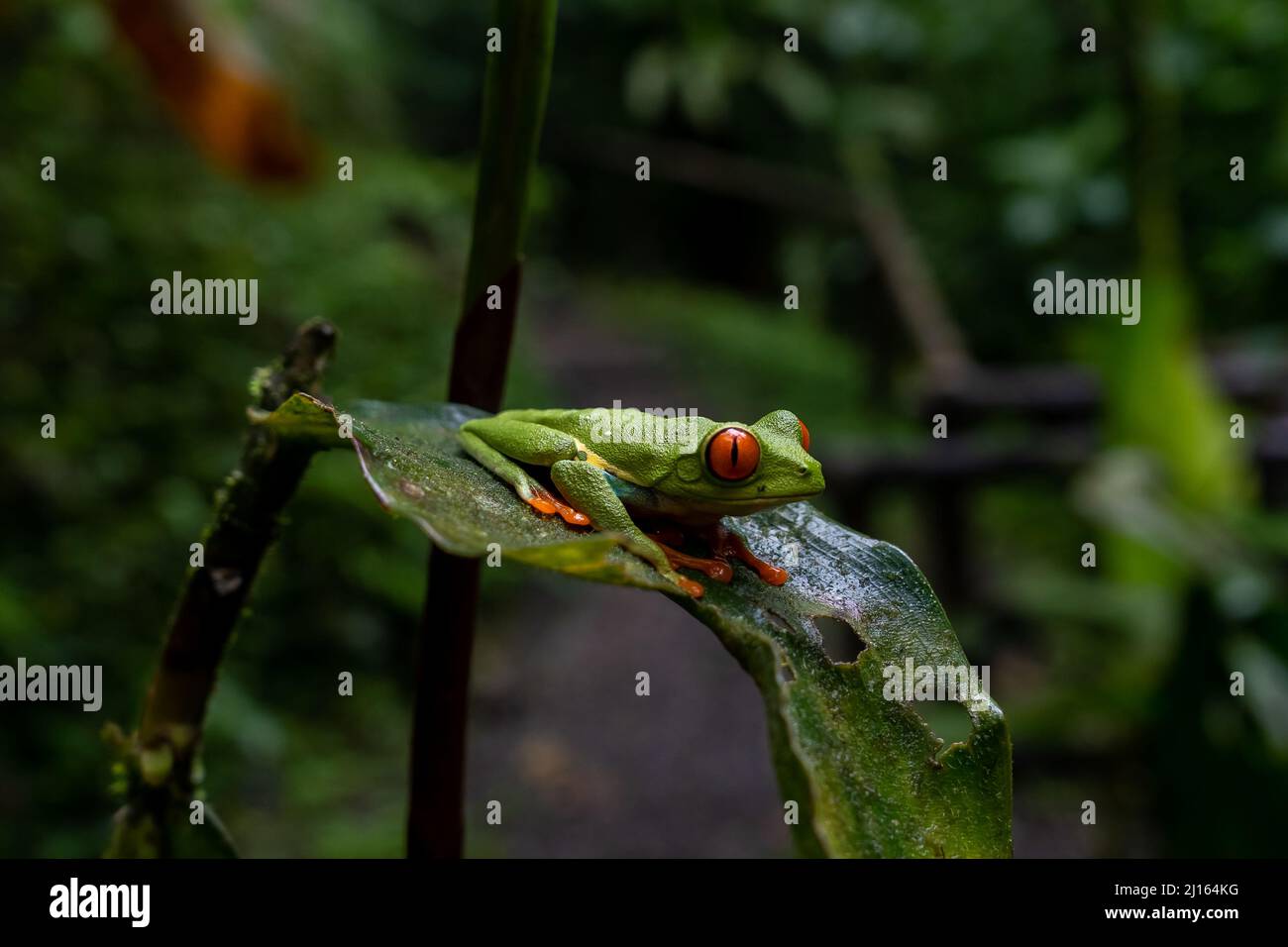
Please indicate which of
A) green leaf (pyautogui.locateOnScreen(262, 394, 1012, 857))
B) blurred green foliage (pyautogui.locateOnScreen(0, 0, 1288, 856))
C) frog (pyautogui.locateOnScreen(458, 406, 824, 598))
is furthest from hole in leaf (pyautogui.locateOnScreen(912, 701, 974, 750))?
green leaf (pyautogui.locateOnScreen(262, 394, 1012, 857))

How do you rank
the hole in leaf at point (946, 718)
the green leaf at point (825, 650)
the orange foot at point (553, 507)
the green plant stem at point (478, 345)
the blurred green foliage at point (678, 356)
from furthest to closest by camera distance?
the hole in leaf at point (946, 718) < the blurred green foliage at point (678, 356) < the orange foot at point (553, 507) < the green plant stem at point (478, 345) < the green leaf at point (825, 650)

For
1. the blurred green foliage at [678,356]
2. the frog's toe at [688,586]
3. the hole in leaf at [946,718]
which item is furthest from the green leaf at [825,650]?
the hole in leaf at [946,718]

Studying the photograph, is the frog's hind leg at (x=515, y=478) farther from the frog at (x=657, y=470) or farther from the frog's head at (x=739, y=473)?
the frog's head at (x=739, y=473)

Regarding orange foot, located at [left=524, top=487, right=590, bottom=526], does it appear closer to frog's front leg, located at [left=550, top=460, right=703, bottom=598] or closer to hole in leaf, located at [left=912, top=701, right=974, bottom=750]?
frog's front leg, located at [left=550, top=460, right=703, bottom=598]

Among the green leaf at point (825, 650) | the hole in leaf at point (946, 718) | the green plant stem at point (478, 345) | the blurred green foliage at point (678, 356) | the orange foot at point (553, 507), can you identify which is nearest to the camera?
the green leaf at point (825, 650)
